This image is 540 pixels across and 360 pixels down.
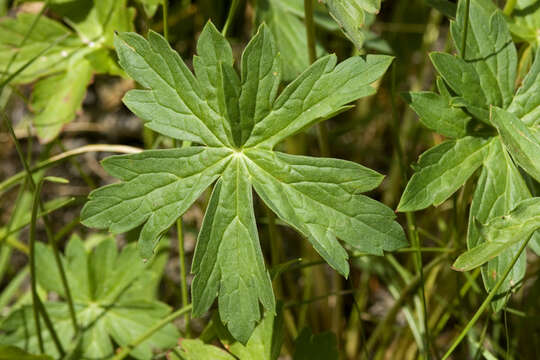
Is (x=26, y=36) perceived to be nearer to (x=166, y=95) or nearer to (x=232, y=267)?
(x=166, y=95)

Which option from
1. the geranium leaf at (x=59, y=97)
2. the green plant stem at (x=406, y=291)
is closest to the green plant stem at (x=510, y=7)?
the green plant stem at (x=406, y=291)

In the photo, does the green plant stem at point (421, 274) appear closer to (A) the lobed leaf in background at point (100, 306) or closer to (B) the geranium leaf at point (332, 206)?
(B) the geranium leaf at point (332, 206)

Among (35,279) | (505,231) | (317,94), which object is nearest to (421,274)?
(505,231)

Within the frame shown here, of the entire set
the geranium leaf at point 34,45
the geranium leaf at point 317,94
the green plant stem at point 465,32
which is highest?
the geranium leaf at point 34,45

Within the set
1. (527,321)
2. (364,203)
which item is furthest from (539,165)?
(527,321)

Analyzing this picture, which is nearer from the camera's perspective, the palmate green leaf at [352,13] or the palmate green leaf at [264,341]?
the palmate green leaf at [352,13]

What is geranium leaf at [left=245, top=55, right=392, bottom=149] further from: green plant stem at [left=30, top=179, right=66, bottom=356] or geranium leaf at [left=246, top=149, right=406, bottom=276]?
green plant stem at [left=30, top=179, right=66, bottom=356]

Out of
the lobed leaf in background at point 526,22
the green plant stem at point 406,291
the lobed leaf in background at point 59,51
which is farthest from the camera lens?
the lobed leaf in background at point 59,51
